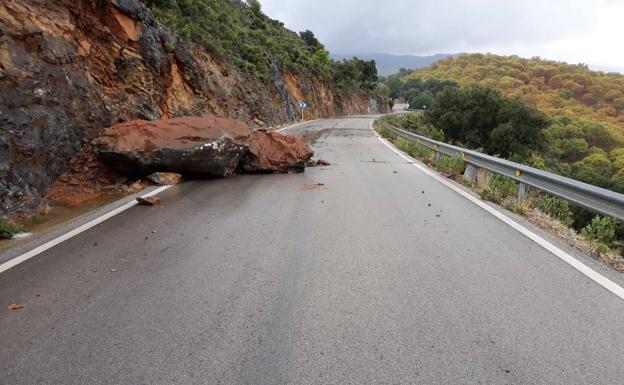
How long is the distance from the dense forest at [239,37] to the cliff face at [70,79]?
16.9 feet

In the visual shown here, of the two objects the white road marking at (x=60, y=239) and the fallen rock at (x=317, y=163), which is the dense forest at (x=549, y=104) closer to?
the fallen rock at (x=317, y=163)

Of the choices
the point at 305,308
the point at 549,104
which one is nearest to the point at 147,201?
the point at 305,308

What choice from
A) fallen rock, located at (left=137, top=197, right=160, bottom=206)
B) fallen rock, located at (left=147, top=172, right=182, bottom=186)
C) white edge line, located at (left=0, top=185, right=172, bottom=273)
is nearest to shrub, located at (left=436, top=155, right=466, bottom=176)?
fallen rock, located at (left=147, top=172, right=182, bottom=186)

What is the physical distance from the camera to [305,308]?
3725 mm

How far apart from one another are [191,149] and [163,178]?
86 cm

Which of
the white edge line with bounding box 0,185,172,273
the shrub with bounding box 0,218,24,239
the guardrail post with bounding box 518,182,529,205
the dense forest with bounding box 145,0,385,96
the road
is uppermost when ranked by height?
the dense forest with bounding box 145,0,385,96

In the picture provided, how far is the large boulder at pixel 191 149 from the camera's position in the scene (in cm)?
880

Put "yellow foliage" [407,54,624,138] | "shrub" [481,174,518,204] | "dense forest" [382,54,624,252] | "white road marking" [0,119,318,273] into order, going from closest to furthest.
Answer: "white road marking" [0,119,318,273]
"shrub" [481,174,518,204]
"dense forest" [382,54,624,252]
"yellow foliage" [407,54,624,138]

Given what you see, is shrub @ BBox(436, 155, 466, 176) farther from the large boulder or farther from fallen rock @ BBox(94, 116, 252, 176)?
fallen rock @ BBox(94, 116, 252, 176)

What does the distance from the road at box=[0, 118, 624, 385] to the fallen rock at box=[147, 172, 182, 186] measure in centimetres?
288

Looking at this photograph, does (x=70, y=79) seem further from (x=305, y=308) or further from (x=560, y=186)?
(x=560, y=186)

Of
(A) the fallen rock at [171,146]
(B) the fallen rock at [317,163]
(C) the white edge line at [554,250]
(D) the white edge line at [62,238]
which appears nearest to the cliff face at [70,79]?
(A) the fallen rock at [171,146]

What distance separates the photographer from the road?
2898mm

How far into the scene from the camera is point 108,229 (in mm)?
6086
